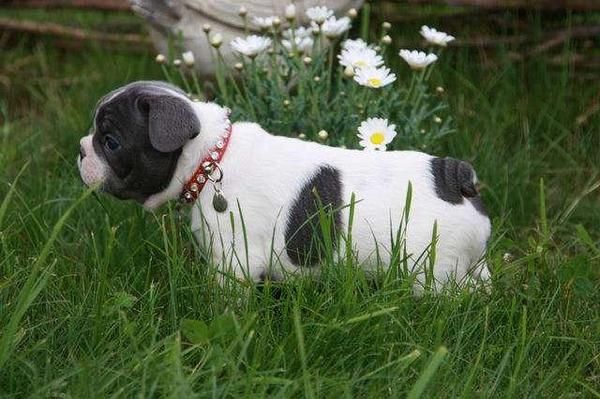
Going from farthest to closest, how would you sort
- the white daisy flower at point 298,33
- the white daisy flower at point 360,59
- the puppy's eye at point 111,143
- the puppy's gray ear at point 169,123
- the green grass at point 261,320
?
the white daisy flower at point 298,33 → the white daisy flower at point 360,59 → the puppy's eye at point 111,143 → the puppy's gray ear at point 169,123 → the green grass at point 261,320

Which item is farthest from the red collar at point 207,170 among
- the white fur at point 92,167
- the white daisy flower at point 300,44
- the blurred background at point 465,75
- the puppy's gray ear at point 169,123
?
the blurred background at point 465,75

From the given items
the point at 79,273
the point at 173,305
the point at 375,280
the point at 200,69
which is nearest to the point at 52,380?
the point at 173,305

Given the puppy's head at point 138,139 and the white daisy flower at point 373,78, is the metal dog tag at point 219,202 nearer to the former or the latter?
the puppy's head at point 138,139

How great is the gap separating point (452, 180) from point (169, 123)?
796 mm

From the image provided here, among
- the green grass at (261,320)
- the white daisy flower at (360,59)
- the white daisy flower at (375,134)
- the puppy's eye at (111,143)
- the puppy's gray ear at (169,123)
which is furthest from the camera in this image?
the white daisy flower at (360,59)

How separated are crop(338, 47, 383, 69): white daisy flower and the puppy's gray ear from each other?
0.76 metres

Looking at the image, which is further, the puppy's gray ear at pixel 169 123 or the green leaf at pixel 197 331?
the puppy's gray ear at pixel 169 123

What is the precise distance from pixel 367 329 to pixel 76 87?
111 inches

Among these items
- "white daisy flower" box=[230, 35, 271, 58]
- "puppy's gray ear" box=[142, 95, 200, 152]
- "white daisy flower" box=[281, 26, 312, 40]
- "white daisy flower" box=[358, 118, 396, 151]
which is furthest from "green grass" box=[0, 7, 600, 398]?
"white daisy flower" box=[281, 26, 312, 40]

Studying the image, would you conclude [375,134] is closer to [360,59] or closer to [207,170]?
[360,59]

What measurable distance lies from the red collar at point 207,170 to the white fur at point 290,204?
0.05 feet

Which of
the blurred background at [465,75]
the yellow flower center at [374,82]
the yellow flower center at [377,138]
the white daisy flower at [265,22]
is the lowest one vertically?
the blurred background at [465,75]

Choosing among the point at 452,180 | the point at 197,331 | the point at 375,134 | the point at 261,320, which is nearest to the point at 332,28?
the point at 375,134

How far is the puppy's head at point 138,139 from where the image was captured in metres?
2.50
